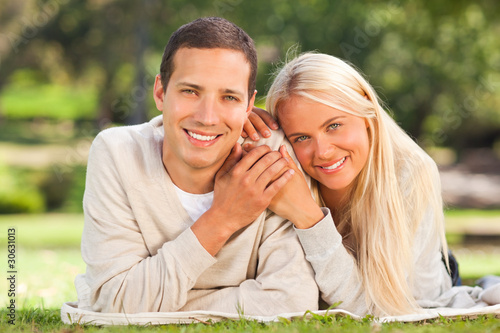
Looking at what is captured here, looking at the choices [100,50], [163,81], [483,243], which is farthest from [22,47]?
[163,81]

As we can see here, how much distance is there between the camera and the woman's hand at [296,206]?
358 cm

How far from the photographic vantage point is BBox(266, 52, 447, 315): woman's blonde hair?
12.5 ft

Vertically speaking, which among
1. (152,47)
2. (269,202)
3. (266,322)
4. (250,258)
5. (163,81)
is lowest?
→ (266,322)

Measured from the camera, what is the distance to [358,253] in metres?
3.94

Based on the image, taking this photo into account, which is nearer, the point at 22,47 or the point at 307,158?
the point at 307,158

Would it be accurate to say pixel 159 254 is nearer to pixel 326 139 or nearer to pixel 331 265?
pixel 331 265

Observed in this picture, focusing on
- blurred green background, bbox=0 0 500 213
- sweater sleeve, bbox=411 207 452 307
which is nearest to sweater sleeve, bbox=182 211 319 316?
sweater sleeve, bbox=411 207 452 307

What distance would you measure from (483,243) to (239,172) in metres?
12.3

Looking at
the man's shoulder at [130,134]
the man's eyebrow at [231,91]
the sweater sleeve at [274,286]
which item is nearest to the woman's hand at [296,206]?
the sweater sleeve at [274,286]

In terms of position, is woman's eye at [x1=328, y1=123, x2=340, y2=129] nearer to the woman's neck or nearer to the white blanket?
the woman's neck

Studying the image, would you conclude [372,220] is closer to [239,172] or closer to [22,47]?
[239,172]

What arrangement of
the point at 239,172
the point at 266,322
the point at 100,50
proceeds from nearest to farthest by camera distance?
the point at 266,322, the point at 239,172, the point at 100,50

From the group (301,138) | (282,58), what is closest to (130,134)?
(301,138)

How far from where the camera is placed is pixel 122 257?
3475 millimetres
